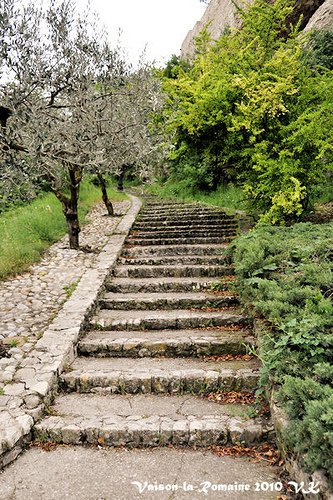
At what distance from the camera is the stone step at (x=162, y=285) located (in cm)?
587

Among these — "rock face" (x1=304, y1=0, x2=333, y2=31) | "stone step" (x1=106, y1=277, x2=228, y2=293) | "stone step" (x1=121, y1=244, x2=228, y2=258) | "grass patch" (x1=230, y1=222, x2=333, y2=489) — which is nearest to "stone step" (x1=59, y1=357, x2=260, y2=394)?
"grass patch" (x1=230, y1=222, x2=333, y2=489)

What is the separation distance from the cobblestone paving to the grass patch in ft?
9.91

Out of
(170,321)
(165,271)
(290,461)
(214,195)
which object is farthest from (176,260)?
(214,195)

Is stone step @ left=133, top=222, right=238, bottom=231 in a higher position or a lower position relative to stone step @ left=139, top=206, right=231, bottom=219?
lower

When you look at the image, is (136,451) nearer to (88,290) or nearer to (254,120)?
(88,290)

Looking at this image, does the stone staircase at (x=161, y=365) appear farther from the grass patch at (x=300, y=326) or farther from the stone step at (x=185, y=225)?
the stone step at (x=185, y=225)

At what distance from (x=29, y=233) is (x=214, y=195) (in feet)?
26.1

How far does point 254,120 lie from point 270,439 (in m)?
5.83

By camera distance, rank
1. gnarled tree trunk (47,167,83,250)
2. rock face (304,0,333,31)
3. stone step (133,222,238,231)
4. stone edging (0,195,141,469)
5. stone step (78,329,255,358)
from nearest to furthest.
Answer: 1. stone edging (0,195,141,469)
2. stone step (78,329,255,358)
3. gnarled tree trunk (47,167,83,250)
4. stone step (133,222,238,231)
5. rock face (304,0,333,31)

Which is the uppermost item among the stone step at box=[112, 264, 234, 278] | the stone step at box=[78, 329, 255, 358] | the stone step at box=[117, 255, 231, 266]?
the stone step at box=[117, 255, 231, 266]

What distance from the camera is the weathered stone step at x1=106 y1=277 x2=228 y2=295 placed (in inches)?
231

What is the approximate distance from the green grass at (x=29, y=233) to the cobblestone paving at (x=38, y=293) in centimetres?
22

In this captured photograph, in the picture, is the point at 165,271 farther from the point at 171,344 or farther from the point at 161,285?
the point at 171,344

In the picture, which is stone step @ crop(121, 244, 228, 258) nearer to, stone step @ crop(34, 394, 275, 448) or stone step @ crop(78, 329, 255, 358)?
stone step @ crop(78, 329, 255, 358)
